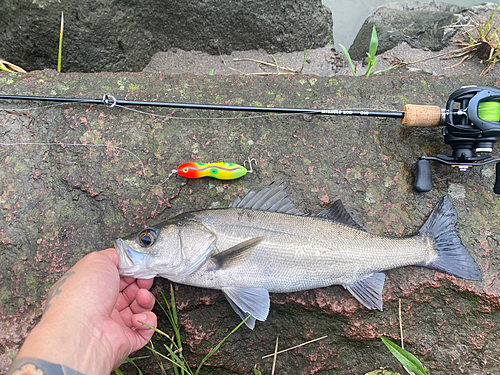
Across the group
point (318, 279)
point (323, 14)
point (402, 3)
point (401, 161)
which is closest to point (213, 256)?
point (318, 279)

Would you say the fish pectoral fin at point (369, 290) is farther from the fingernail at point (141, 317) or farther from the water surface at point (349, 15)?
the water surface at point (349, 15)

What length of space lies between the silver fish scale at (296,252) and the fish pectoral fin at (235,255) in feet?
0.09

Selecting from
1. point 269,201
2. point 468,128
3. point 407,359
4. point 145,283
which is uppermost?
point 468,128

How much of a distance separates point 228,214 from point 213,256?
35 centimetres

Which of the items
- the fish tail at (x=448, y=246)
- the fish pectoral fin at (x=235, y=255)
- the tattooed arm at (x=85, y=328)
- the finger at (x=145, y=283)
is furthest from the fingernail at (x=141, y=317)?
the fish tail at (x=448, y=246)

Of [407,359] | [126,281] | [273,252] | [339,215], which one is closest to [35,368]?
[126,281]

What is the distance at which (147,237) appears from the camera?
251 cm

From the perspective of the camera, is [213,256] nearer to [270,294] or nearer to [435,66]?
[270,294]

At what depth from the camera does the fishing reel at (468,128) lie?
2672 mm

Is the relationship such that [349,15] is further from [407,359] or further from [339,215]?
[407,359]

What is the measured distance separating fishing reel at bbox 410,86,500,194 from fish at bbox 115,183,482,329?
0.55 meters

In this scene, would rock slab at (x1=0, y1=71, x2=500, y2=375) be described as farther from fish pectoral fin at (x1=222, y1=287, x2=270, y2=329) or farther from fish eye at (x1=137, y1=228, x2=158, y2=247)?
fish eye at (x1=137, y1=228, x2=158, y2=247)

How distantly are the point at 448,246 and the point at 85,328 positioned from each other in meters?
2.82

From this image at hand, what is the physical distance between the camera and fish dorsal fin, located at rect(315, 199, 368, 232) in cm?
280
